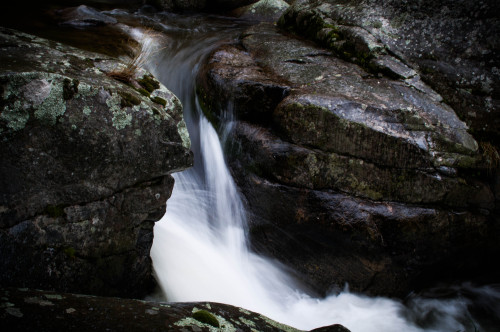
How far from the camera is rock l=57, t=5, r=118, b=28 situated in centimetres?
788

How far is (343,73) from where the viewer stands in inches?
211

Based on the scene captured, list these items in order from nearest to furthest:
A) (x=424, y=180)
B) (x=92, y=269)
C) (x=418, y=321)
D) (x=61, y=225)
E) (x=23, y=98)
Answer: (x=23, y=98), (x=61, y=225), (x=92, y=269), (x=424, y=180), (x=418, y=321)

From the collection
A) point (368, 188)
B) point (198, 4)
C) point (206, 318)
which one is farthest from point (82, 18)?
point (206, 318)

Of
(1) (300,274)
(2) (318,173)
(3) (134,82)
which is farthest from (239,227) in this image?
(3) (134,82)

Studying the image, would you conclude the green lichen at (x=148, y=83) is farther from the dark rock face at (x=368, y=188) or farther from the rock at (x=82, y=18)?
the rock at (x=82, y=18)

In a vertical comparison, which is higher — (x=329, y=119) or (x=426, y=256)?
(x=329, y=119)

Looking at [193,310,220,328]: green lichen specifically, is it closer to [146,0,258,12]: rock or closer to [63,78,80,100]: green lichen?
[63,78,80,100]: green lichen

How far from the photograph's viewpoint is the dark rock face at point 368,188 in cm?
433

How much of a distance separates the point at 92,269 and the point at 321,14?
670 cm

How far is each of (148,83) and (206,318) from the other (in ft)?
8.54

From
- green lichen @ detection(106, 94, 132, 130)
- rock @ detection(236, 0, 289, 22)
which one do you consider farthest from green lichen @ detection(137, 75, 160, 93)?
rock @ detection(236, 0, 289, 22)

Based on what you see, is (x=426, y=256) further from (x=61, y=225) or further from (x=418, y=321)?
(x=61, y=225)

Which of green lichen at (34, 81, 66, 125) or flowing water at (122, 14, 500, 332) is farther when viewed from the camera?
flowing water at (122, 14, 500, 332)

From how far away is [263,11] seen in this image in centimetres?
1209
